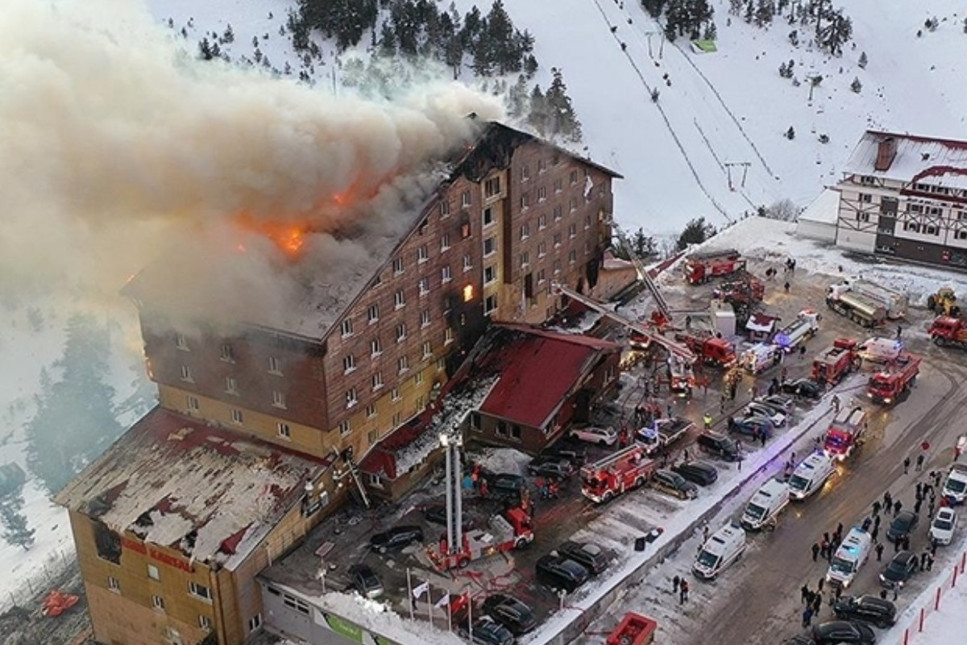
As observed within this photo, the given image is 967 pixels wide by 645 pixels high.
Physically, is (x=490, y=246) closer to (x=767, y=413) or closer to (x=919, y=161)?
(x=767, y=413)

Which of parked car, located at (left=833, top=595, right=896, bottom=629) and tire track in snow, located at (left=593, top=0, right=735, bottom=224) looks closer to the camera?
parked car, located at (left=833, top=595, right=896, bottom=629)

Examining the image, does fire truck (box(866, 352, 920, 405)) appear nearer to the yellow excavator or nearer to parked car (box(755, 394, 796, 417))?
parked car (box(755, 394, 796, 417))

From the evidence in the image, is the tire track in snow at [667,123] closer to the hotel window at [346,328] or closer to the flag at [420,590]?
the hotel window at [346,328]

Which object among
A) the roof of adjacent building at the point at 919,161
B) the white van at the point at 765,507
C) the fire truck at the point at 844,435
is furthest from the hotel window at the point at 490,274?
the roof of adjacent building at the point at 919,161

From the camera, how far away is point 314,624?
136ft

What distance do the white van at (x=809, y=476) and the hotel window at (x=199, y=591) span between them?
24.7 metres

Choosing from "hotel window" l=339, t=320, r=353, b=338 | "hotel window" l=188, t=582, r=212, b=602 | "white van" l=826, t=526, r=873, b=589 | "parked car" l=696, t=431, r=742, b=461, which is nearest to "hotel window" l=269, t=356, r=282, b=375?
"hotel window" l=339, t=320, r=353, b=338

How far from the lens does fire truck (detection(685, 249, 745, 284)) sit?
69.0 metres

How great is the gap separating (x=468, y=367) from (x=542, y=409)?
5183 mm

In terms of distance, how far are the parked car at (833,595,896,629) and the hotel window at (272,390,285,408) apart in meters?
23.4

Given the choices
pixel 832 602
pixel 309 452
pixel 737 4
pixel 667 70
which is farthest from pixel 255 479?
pixel 737 4

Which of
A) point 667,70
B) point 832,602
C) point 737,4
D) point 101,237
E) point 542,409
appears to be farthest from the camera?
point 737,4

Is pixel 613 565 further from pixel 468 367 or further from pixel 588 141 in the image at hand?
pixel 588 141

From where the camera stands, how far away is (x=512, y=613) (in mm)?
38688
